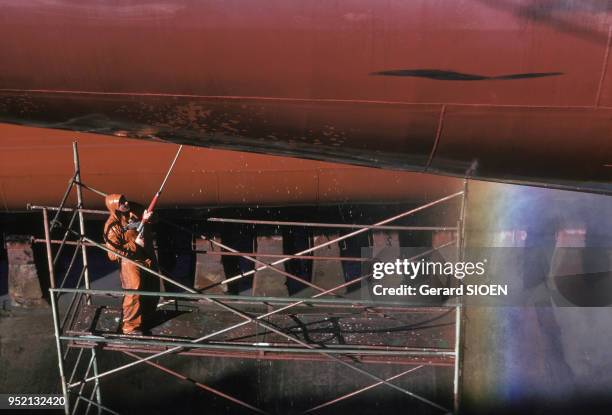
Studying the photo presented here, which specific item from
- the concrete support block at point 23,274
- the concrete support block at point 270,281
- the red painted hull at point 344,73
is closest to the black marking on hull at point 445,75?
the red painted hull at point 344,73

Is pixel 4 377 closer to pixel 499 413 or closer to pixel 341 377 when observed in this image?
pixel 341 377

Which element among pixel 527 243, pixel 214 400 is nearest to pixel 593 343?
pixel 527 243

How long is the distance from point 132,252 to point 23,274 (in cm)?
369

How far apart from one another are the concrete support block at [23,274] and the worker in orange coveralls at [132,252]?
3.19 m

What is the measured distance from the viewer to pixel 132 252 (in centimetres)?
650

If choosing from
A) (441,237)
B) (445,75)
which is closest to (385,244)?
(441,237)

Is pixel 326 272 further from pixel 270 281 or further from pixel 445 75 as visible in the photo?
pixel 445 75

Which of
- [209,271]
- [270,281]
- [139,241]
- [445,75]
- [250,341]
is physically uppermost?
[445,75]

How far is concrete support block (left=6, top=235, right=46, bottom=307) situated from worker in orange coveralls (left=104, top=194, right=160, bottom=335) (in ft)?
10.5

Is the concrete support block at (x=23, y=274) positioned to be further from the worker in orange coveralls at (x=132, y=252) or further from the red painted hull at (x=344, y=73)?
the red painted hull at (x=344, y=73)

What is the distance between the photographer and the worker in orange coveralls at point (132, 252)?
20.2 feet

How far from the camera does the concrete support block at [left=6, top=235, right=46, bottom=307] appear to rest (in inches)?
361

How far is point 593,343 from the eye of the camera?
7.98 metres

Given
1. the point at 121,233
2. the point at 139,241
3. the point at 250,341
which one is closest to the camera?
the point at 139,241
